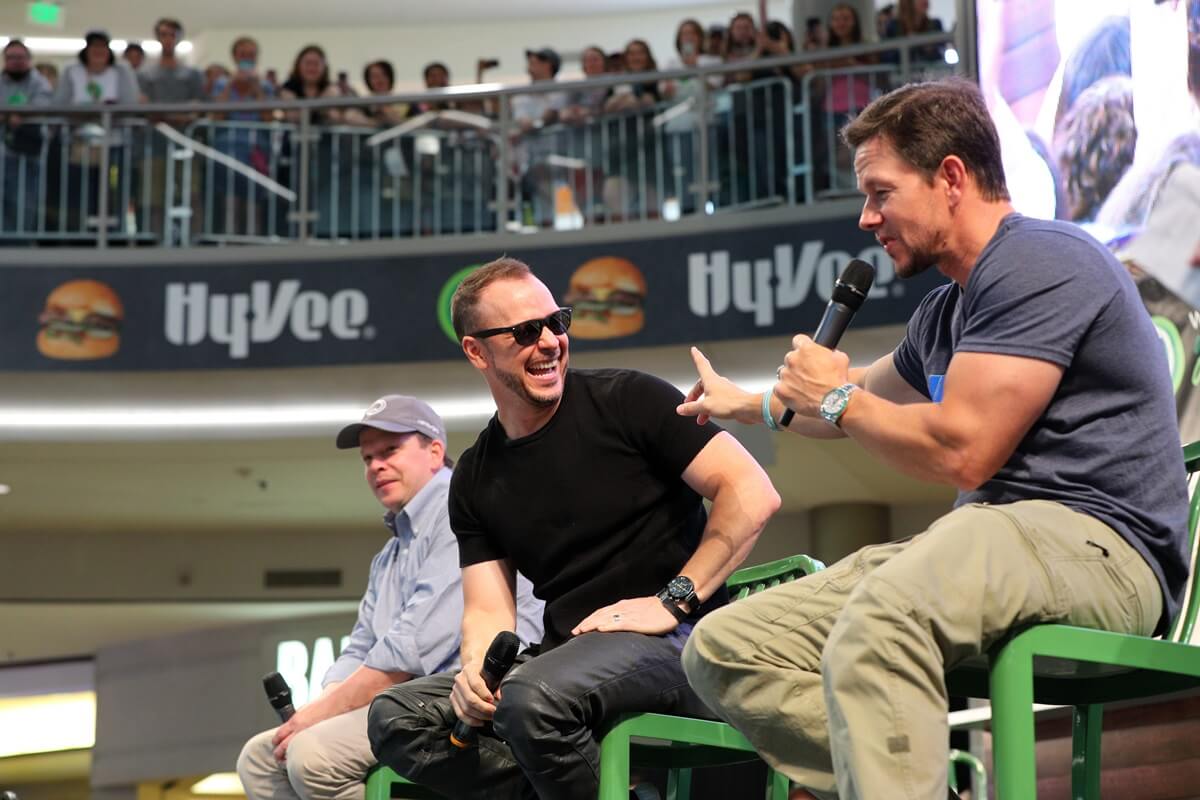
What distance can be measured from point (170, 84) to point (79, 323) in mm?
1813

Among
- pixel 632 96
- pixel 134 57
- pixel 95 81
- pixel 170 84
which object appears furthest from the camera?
pixel 134 57

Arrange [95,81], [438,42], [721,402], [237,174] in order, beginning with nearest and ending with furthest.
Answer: [721,402] < [237,174] < [95,81] < [438,42]

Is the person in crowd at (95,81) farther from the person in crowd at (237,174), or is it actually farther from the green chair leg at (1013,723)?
the green chair leg at (1013,723)

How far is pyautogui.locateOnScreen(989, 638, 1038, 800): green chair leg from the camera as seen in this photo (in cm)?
169

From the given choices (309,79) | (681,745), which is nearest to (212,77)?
(309,79)

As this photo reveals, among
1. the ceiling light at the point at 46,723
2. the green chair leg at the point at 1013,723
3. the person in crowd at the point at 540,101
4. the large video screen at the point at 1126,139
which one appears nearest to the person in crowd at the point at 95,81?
the person in crowd at the point at 540,101

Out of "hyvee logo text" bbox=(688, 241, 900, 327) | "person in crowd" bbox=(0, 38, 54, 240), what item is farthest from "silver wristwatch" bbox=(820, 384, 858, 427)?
"person in crowd" bbox=(0, 38, 54, 240)

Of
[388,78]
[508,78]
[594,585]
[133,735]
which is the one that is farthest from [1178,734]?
[508,78]

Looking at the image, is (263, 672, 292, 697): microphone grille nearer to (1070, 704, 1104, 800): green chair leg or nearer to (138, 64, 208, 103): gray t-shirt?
(1070, 704, 1104, 800): green chair leg

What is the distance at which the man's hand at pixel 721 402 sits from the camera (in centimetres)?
203

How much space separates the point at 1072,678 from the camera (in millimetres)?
1976

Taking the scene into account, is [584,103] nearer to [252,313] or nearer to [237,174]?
[237,174]

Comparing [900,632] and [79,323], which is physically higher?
Answer: [79,323]

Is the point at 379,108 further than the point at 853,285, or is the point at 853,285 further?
the point at 379,108
